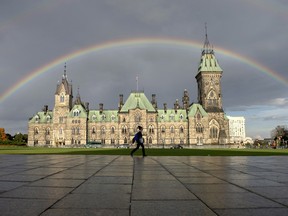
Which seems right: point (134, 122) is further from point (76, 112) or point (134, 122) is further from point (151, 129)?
point (76, 112)

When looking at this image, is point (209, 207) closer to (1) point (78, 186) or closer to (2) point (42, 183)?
(1) point (78, 186)

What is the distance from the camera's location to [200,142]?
95.1 m

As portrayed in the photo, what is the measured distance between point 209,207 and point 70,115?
3732 inches

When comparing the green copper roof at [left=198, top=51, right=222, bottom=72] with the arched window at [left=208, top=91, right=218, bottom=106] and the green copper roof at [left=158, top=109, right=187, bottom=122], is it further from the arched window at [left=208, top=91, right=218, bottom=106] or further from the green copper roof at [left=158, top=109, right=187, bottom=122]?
the green copper roof at [left=158, top=109, right=187, bottom=122]

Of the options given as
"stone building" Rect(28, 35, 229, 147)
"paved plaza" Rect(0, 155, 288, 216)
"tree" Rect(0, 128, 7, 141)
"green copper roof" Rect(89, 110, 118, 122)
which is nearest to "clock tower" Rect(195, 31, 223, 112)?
"stone building" Rect(28, 35, 229, 147)

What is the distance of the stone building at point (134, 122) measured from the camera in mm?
94562

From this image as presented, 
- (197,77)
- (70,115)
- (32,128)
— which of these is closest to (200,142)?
(197,77)

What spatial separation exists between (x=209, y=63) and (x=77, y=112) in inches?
1983

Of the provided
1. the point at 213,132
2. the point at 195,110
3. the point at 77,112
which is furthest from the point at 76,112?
the point at 213,132

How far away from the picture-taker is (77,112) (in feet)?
318

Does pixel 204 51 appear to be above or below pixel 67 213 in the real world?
above

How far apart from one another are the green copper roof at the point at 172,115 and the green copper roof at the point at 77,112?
25803 millimetres

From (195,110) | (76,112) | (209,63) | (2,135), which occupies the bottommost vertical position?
(2,135)

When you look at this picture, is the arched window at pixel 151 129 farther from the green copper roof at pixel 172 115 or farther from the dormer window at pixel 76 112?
the dormer window at pixel 76 112
